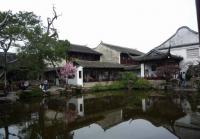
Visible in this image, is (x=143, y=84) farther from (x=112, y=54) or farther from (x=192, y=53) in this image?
(x=112, y=54)

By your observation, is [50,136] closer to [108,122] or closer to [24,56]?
[108,122]

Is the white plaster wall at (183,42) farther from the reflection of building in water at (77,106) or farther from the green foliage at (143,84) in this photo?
the reflection of building in water at (77,106)

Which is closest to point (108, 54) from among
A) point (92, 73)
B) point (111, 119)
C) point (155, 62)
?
point (92, 73)

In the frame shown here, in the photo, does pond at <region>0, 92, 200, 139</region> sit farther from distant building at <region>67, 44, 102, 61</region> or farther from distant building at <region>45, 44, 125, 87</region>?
distant building at <region>67, 44, 102, 61</region>

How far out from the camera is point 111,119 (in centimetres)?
1141

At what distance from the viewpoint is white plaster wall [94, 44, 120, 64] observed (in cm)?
4056

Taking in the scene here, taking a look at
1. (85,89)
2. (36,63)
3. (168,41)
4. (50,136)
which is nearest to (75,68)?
(85,89)

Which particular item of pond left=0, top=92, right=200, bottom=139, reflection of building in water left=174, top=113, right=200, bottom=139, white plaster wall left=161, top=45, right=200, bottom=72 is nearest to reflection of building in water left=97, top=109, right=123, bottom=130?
pond left=0, top=92, right=200, bottom=139

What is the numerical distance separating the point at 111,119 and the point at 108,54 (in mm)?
30189

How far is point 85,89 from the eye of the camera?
27969 mm

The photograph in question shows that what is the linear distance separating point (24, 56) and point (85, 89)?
352 inches

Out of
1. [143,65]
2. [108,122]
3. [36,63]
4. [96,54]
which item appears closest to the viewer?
[108,122]

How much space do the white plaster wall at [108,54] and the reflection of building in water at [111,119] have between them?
27.4 meters

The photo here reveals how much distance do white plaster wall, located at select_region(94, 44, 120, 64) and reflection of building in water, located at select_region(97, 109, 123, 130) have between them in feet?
90.0
